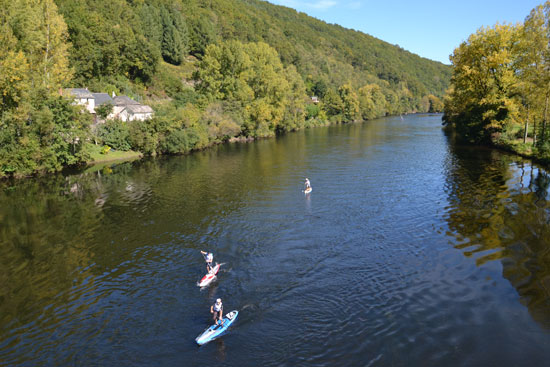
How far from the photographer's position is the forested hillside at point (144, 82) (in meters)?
52.0

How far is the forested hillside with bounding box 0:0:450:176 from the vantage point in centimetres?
5200

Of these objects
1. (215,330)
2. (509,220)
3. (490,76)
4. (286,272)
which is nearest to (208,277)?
(286,272)

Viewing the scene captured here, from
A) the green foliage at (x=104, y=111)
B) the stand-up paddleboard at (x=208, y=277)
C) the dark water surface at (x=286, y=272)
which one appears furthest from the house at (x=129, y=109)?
the stand-up paddleboard at (x=208, y=277)

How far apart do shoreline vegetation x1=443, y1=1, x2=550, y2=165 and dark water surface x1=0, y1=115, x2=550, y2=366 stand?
12.6 m

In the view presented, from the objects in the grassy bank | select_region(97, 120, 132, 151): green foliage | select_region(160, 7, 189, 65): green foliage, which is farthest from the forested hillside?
the grassy bank

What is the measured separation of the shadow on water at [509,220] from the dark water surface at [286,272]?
0.50 feet

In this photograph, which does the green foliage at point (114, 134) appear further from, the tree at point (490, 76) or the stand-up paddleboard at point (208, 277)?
the tree at point (490, 76)

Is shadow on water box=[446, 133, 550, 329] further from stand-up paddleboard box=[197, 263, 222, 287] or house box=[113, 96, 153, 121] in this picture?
house box=[113, 96, 153, 121]

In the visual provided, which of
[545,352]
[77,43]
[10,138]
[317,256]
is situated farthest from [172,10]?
[545,352]

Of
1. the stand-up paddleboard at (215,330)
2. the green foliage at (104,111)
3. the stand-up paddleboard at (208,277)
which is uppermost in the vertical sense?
the green foliage at (104,111)

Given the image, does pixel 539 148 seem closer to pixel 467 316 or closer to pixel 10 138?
pixel 467 316

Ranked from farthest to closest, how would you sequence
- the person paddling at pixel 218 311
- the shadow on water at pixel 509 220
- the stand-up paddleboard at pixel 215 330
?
the shadow on water at pixel 509 220, the person paddling at pixel 218 311, the stand-up paddleboard at pixel 215 330

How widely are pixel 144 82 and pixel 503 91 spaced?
9442 centimetres

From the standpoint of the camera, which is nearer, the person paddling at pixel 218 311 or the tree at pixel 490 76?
the person paddling at pixel 218 311
